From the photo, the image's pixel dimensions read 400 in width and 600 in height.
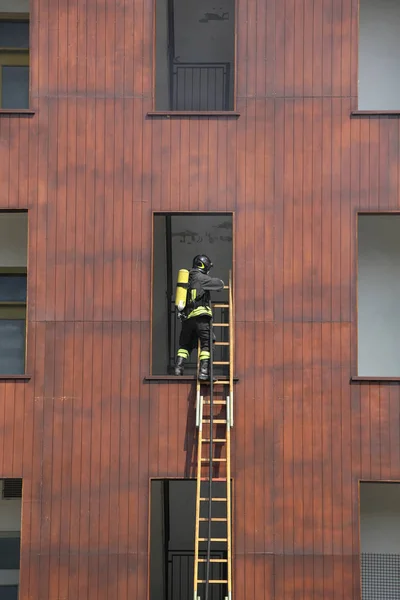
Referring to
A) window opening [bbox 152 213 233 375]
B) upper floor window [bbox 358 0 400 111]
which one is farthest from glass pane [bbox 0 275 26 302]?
upper floor window [bbox 358 0 400 111]

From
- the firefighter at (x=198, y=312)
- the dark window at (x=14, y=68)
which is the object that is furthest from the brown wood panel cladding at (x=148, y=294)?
the dark window at (x=14, y=68)

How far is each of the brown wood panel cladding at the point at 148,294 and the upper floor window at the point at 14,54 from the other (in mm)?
1839

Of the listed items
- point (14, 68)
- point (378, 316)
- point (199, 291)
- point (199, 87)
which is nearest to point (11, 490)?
point (199, 291)

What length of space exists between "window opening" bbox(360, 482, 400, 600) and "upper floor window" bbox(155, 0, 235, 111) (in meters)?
7.88

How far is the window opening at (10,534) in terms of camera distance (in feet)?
51.0

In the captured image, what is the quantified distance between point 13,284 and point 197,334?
12.4 ft

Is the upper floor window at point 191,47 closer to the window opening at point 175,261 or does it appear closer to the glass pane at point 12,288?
the window opening at point 175,261

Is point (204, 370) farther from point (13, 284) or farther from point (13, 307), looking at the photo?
point (13, 284)

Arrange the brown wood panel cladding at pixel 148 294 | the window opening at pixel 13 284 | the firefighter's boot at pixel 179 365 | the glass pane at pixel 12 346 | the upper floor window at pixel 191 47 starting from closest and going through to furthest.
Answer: the brown wood panel cladding at pixel 148 294, the firefighter's boot at pixel 179 365, the glass pane at pixel 12 346, the window opening at pixel 13 284, the upper floor window at pixel 191 47

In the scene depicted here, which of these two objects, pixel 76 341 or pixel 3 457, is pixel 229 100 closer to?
pixel 76 341

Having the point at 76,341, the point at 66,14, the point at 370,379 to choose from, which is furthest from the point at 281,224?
A: the point at 66,14

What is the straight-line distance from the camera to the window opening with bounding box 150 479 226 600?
16938mm

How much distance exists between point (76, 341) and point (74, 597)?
359 cm

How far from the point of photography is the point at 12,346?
1561 centimetres
